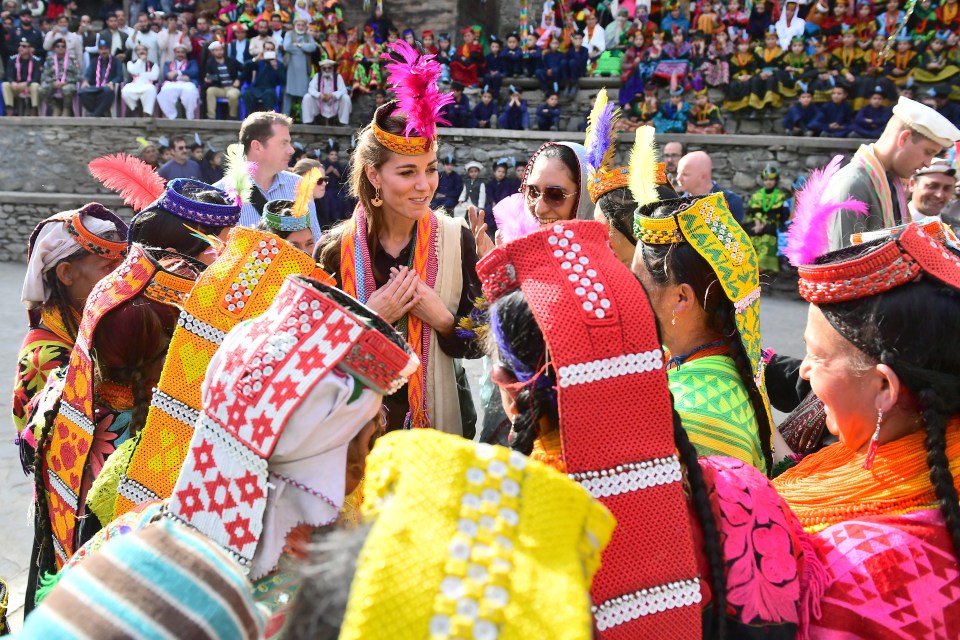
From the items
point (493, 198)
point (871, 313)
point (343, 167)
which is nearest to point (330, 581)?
point (871, 313)

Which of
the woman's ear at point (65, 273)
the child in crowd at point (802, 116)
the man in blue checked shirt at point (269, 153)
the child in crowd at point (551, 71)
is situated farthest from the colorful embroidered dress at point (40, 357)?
the child in crowd at point (551, 71)

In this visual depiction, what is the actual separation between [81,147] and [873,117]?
14789 mm

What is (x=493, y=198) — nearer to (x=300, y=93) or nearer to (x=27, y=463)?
(x=300, y=93)

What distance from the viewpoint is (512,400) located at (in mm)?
1513

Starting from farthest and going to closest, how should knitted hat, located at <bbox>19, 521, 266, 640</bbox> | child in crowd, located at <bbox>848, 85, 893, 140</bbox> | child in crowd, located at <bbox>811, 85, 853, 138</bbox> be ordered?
child in crowd, located at <bbox>811, 85, 853, 138</bbox>, child in crowd, located at <bbox>848, 85, 893, 140</bbox>, knitted hat, located at <bbox>19, 521, 266, 640</bbox>

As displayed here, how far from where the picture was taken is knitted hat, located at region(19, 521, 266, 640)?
Answer: 2.94ft

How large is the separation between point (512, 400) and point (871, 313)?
0.73 meters

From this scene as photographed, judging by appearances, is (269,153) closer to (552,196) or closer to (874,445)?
(552,196)

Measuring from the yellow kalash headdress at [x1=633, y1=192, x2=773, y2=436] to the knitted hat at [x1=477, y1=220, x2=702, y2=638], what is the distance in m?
1.00

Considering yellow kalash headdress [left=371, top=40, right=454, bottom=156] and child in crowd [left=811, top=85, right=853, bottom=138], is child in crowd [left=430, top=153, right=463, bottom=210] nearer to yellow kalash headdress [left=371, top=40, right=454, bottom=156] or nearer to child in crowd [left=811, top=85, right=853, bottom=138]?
child in crowd [left=811, top=85, right=853, bottom=138]

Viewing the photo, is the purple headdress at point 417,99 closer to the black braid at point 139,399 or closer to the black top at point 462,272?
the black top at point 462,272

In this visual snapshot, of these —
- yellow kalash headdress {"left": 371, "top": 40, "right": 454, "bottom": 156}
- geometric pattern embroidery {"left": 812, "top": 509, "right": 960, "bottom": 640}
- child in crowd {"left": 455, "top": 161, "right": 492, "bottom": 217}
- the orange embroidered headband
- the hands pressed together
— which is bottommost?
child in crowd {"left": 455, "top": 161, "right": 492, "bottom": 217}

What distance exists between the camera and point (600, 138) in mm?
3355

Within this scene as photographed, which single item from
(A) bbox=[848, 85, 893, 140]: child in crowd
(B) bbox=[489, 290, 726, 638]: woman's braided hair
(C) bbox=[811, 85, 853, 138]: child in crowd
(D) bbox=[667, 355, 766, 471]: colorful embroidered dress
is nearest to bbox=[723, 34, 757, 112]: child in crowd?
(C) bbox=[811, 85, 853, 138]: child in crowd
